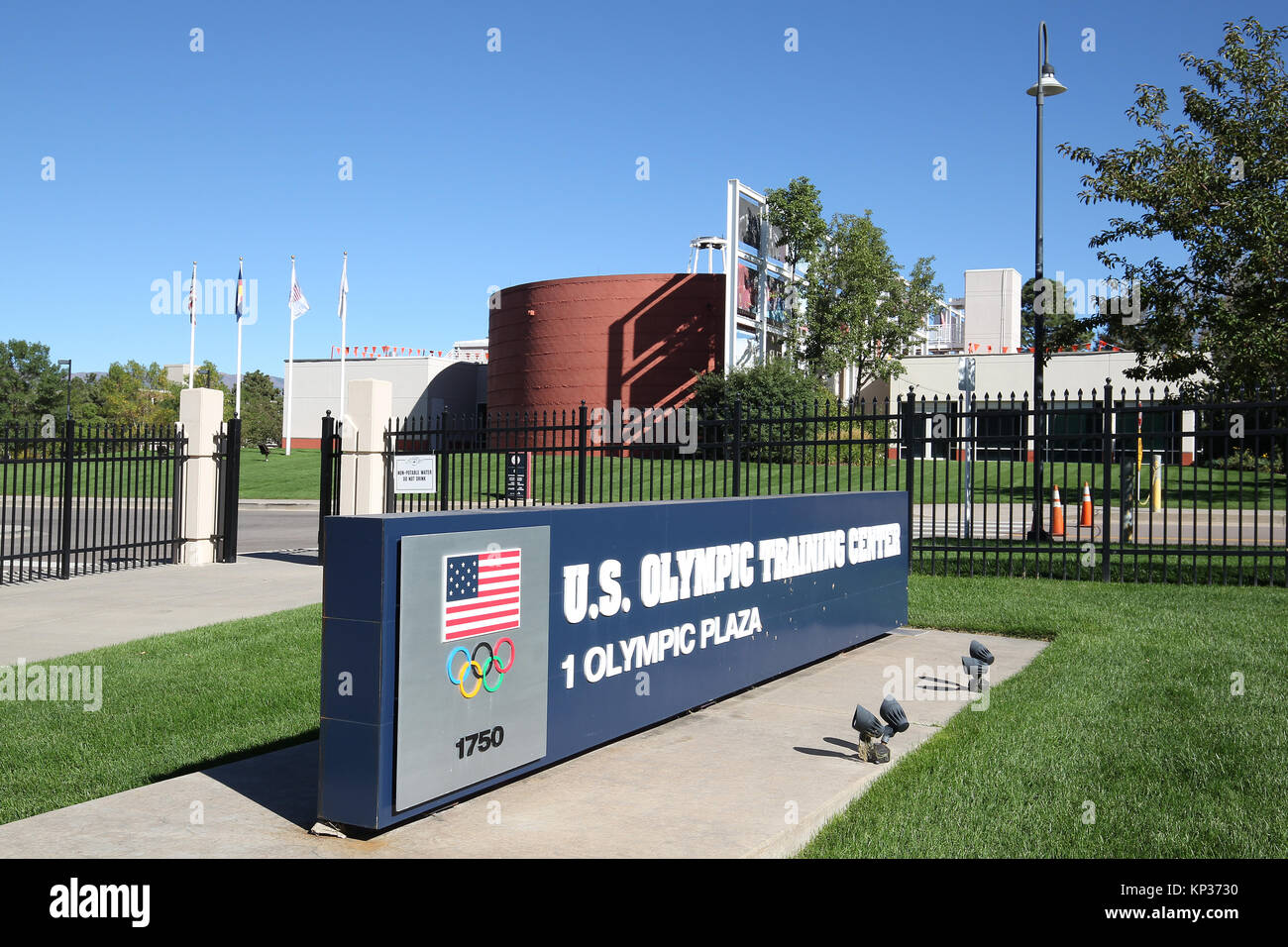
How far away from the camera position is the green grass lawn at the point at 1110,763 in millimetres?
4746

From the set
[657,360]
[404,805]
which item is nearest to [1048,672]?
[404,805]

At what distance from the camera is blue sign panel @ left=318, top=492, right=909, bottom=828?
4660mm

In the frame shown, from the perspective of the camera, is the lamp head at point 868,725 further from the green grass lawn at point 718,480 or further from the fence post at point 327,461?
the green grass lawn at point 718,480

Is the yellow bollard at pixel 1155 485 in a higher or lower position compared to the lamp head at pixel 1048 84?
lower

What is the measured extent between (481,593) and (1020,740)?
355 cm

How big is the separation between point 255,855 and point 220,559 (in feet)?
41.8

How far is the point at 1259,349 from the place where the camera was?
13.8m

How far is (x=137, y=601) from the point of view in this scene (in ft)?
39.8

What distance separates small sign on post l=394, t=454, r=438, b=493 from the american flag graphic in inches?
355

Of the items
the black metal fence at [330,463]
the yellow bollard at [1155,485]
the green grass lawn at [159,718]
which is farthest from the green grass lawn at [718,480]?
the green grass lawn at [159,718]

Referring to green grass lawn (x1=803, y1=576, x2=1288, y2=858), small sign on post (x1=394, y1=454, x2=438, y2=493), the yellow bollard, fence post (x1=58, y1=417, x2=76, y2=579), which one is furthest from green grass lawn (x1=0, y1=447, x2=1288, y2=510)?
green grass lawn (x1=803, y1=576, x2=1288, y2=858)

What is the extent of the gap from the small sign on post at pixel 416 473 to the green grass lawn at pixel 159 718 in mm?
4718

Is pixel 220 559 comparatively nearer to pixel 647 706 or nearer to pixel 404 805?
pixel 647 706

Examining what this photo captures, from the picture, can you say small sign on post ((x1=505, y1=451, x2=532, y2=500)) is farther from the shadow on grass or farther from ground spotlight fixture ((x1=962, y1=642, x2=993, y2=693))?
the shadow on grass
